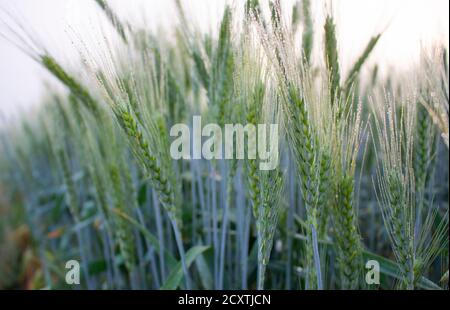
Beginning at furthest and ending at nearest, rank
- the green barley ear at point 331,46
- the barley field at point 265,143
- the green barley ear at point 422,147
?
the green barley ear at point 422,147
the green barley ear at point 331,46
the barley field at point 265,143

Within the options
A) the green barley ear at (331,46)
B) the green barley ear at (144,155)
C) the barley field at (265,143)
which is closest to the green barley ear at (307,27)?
the barley field at (265,143)

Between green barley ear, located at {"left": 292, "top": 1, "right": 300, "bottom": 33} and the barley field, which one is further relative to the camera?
green barley ear, located at {"left": 292, "top": 1, "right": 300, "bottom": 33}

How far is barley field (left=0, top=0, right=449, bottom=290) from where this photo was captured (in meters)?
0.83

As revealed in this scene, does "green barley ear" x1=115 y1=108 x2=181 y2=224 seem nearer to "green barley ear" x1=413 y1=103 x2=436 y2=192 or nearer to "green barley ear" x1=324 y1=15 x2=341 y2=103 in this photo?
"green barley ear" x1=324 y1=15 x2=341 y2=103

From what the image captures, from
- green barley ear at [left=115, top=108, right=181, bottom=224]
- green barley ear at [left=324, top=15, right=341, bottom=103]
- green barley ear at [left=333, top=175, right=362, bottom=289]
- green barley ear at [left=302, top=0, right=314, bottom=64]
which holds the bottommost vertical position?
green barley ear at [left=333, top=175, right=362, bottom=289]

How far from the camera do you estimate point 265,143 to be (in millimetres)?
840

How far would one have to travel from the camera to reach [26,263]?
7.70 feet

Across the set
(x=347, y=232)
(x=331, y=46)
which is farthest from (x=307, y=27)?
(x=347, y=232)

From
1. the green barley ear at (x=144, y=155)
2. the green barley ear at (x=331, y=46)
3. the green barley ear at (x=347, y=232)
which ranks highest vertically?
the green barley ear at (x=331, y=46)

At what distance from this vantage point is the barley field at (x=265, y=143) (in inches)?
32.7

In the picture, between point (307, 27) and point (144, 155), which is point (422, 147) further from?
point (144, 155)

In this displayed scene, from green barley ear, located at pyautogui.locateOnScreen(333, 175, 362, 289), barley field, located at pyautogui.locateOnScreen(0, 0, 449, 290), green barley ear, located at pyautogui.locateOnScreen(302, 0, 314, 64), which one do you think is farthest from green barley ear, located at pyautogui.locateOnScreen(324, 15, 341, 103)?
green barley ear, located at pyautogui.locateOnScreen(333, 175, 362, 289)

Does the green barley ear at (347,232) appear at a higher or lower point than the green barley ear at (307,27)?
lower

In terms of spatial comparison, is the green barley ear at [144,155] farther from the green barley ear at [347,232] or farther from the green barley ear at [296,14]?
the green barley ear at [296,14]
